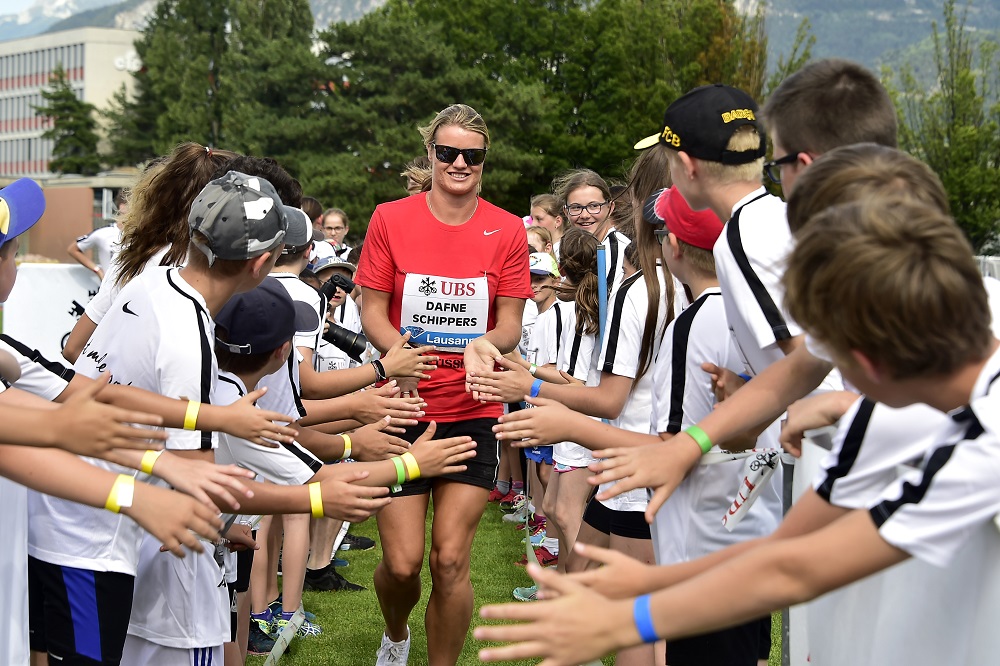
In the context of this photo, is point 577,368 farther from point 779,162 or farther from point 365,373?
point 779,162

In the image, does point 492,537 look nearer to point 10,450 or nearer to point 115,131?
point 10,450

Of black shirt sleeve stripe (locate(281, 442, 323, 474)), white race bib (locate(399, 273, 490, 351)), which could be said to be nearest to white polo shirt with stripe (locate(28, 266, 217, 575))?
black shirt sleeve stripe (locate(281, 442, 323, 474))

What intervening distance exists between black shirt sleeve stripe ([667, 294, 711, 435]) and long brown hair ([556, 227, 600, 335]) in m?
2.95

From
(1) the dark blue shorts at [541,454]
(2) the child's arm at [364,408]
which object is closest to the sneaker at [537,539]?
(1) the dark blue shorts at [541,454]

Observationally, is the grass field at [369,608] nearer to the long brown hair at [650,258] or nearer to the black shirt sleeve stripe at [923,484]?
the long brown hair at [650,258]

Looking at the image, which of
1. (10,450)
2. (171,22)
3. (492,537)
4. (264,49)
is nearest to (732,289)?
(10,450)

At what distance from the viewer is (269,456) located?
3.74 metres

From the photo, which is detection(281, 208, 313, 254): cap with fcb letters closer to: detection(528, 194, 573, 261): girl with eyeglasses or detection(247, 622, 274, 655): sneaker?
detection(247, 622, 274, 655): sneaker

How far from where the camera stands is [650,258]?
15.9ft

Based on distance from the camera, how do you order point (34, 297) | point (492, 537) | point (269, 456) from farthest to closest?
point (34, 297) → point (492, 537) → point (269, 456)

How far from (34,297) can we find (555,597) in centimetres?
1029

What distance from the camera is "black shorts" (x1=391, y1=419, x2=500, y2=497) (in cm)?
556

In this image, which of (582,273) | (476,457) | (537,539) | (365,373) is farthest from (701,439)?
(537,539)

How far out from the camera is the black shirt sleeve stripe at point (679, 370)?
12.2 feet
